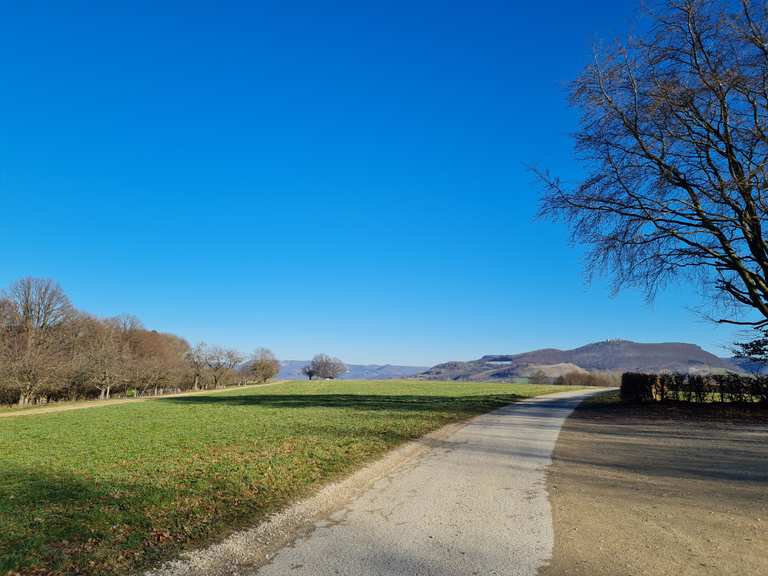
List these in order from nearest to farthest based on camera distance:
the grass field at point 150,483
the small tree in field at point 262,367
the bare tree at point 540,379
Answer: the grass field at point 150,483 < the bare tree at point 540,379 < the small tree in field at point 262,367

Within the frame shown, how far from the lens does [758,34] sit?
41.1 feet

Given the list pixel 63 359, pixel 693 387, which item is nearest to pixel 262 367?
pixel 63 359

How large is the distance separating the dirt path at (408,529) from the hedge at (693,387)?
44.1 ft

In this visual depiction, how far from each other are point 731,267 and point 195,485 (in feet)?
55.0

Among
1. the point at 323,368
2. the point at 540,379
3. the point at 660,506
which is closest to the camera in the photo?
the point at 660,506

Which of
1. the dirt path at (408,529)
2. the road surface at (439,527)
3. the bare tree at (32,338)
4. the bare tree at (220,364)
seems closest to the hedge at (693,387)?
the road surface at (439,527)

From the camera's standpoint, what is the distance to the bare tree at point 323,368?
107m

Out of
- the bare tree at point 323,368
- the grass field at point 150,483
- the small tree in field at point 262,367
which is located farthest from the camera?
the bare tree at point 323,368

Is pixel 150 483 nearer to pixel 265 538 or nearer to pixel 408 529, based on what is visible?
pixel 265 538

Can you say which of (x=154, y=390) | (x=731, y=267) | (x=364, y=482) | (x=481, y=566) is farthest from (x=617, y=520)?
(x=154, y=390)

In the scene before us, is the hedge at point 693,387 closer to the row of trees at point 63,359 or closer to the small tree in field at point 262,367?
the row of trees at point 63,359

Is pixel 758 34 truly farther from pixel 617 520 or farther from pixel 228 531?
pixel 228 531

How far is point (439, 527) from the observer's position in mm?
4871

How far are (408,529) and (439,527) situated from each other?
33 centimetres
